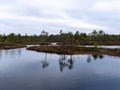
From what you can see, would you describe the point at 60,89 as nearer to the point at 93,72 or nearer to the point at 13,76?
the point at 13,76

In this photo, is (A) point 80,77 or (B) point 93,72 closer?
(A) point 80,77

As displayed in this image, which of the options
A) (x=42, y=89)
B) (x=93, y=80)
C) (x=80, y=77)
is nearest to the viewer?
(x=42, y=89)

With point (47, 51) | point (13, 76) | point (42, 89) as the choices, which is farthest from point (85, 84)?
point (47, 51)

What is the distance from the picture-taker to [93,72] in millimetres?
49156

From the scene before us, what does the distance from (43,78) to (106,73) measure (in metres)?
15.8

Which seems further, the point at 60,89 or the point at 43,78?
the point at 43,78

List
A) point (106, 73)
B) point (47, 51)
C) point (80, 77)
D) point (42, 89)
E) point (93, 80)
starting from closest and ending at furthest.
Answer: point (42, 89) → point (93, 80) → point (80, 77) → point (106, 73) → point (47, 51)

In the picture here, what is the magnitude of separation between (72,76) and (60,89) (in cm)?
1121

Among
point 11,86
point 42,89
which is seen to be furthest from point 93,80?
point 11,86

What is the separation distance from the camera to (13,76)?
4303cm

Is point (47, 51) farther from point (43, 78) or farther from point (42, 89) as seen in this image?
point (42, 89)

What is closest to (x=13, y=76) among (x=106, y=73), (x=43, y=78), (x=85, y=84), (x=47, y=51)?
(x=43, y=78)

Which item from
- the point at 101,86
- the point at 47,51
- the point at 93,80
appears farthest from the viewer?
the point at 47,51

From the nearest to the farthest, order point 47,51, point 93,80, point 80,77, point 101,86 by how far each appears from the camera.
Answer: point 101,86 → point 93,80 → point 80,77 → point 47,51
